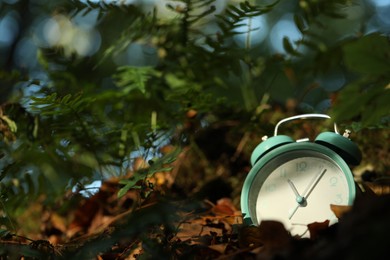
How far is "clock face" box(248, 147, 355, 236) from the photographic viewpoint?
1.54m

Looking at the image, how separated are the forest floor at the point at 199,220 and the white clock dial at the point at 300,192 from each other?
0.09 m

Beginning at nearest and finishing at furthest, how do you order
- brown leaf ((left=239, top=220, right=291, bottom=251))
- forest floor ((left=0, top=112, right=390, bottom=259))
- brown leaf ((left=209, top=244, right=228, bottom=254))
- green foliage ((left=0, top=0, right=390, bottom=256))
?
forest floor ((left=0, top=112, right=390, bottom=259))
brown leaf ((left=239, top=220, right=291, bottom=251))
brown leaf ((left=209, top=244, right=228, bottom=254))
green foliage ((left=0, top=0, right=390, bottom=256))

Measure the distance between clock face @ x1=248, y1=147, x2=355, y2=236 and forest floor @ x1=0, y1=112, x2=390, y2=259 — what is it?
0.09 meters

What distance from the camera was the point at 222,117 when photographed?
8.66 feet

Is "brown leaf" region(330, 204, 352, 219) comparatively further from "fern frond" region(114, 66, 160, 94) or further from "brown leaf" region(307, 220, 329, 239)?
"fern frond" region(114, 66, 160, 94)

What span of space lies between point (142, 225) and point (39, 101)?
840mm

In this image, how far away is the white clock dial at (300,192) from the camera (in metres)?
1.54

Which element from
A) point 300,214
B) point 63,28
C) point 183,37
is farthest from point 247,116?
point 63,28

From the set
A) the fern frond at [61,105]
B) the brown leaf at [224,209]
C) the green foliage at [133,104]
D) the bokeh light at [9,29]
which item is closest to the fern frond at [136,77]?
the green foliage at [133,104]

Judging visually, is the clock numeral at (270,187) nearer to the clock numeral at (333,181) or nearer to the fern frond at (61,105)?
the clock numeral at (333,181)

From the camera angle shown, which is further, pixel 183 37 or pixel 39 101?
pixel 183 37

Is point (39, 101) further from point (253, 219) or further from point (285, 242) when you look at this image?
point (285, 242)

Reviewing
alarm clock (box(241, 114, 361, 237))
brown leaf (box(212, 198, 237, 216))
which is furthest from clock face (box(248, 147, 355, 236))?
brown leaf (box(212, 198, 237, 216))

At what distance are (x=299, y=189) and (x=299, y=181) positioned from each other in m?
0.03
